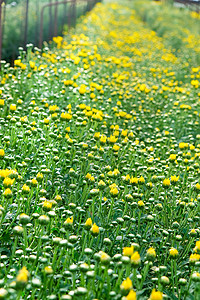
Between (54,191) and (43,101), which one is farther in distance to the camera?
(43,101)

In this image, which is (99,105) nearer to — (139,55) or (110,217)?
(110,217)

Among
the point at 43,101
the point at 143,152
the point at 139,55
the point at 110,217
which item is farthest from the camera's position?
the point at 139,55

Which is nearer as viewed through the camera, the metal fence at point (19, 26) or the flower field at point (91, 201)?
the flower field at point (91, 201)

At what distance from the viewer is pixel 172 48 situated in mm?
11625

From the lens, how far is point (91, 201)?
8.56ft

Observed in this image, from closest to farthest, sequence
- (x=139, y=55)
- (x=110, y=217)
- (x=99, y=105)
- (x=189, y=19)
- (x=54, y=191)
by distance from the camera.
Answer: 1. (x=110, y=217)
2. (x=54, y=191)
3. (x=99, y=105)
4. (x=139, y=55)
5. (x=189, y=19)

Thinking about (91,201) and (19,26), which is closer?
(91,201)

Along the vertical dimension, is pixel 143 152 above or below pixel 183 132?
above

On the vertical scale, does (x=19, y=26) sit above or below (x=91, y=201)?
above

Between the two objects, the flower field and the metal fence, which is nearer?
the flower field

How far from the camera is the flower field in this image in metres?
1.84

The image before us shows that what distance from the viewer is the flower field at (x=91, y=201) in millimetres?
1841

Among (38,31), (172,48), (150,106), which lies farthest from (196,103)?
(172,48)

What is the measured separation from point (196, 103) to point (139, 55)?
406cm
